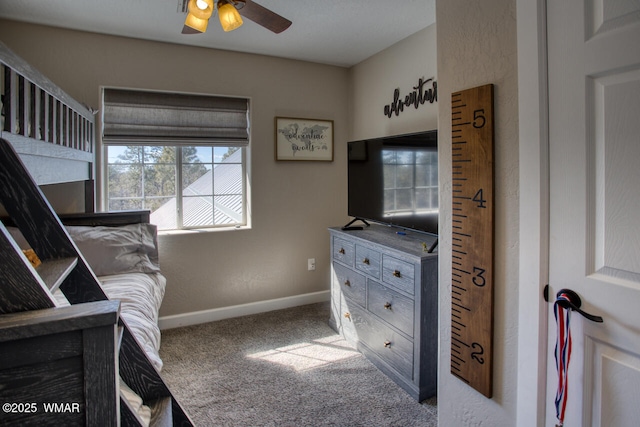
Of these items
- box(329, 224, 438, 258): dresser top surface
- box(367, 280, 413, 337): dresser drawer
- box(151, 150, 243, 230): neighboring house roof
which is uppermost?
box(151, 150, 243, 230): neighboring house roof

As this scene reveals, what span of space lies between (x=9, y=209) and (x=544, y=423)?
1.60 m

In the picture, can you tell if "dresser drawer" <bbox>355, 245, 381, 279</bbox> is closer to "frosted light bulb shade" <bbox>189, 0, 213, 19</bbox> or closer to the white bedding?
the white bedding

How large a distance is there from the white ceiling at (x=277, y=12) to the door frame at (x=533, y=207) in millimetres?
1559

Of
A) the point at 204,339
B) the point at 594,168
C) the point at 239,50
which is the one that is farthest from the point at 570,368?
the point at 239,50

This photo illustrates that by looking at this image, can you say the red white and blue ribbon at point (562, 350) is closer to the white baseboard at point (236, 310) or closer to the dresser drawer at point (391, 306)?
the dresser drawer at point (391, 306)

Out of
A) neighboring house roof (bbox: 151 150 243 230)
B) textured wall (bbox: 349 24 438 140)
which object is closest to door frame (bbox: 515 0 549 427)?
textured wall (bbox: 349 24 438 140)

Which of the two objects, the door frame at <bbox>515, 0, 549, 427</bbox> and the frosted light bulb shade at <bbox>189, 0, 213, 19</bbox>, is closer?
the door frame at <bbox>515, 0, 549, 427</bbox>

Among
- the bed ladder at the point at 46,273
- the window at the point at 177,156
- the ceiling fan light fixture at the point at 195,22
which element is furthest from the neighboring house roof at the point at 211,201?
the bed ladder at the point at 46,273

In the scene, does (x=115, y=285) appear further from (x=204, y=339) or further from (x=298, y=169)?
(x=298, y=169)

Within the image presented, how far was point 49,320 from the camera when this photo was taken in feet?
2.04

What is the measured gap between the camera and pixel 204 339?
309 centimetres

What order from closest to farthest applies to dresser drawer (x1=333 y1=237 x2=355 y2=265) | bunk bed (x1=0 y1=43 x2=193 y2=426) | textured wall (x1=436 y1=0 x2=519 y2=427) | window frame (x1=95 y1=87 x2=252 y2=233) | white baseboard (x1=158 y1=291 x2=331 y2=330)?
bunk bed (x1=0 y1=43 x2=193 y2=426), textured wall (x1=436 y1=0 x2=519 y2=427), dresser drawer (x1=333 y1=237 x2=355 y2=265), window frame (x1=95 y1=87 x2=252 y2=233), white baseboard (x1=158 y1=291 x2=331 y2=330)

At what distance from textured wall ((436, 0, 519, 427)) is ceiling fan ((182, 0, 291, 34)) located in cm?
94

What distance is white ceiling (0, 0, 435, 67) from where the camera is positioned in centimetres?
250
